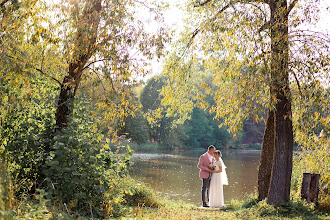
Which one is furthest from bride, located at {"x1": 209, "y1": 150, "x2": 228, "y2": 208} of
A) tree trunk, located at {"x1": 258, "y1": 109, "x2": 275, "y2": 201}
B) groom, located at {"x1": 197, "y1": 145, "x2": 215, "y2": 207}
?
tree trunk, located at {"x1": 258, "y1": 109, "x2": 275, "y2": 201}

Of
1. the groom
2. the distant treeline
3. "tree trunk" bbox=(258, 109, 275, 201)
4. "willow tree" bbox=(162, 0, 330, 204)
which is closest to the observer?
"willow tree" bbox=(162, 0, 330, 204)

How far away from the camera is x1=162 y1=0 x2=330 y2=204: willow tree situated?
749 centimetres

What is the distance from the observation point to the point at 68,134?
594 centimetres

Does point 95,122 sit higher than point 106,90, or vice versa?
point 106,90

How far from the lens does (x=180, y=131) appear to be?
4984 centimetres

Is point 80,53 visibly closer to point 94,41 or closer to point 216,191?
point 94,41

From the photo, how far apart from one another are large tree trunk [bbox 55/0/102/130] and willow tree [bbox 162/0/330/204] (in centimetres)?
312

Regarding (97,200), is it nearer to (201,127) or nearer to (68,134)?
(68,134)

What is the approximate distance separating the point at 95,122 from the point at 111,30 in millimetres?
1707

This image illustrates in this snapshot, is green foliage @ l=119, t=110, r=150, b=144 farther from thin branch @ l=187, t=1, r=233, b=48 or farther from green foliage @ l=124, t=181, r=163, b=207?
green foliage @ l=124, t=181, r=163, b=207

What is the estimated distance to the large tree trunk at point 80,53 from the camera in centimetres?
609

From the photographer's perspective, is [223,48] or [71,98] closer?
[71,98]

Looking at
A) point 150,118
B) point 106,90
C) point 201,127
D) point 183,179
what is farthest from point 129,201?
point 201,127

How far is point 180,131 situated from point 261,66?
42411 millimetres
